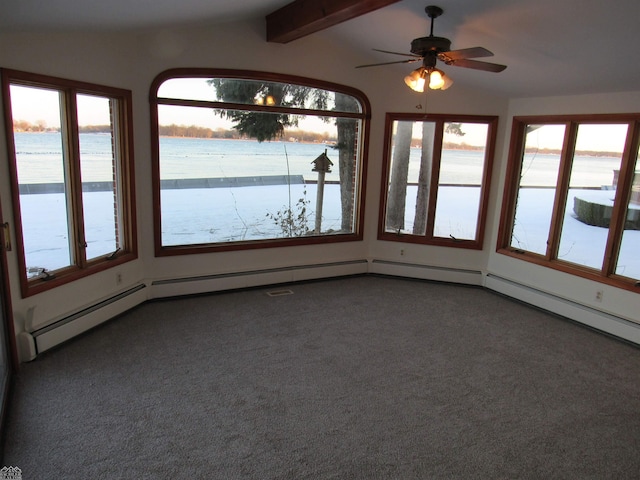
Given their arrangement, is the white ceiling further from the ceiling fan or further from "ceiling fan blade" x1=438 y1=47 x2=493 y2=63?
"ceiling fan blade" x1=438 y1=47 x2=493 y2=63

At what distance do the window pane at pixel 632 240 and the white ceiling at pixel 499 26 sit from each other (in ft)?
3.21

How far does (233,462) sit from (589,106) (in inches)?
185

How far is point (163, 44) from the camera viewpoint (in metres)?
4.55

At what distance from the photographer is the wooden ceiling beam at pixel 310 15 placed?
3.47 metres

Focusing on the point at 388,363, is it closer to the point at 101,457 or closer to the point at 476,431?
the point at 476,431

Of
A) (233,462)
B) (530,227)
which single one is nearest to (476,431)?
(233,462)

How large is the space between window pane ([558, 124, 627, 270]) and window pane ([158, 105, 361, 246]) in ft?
→ 8.38

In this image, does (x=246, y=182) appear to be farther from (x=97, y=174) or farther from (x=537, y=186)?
(x=537, y=186)

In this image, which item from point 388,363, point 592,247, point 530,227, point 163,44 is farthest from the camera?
point 530,227

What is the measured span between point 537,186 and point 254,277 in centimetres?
350

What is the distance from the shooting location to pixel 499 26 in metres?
3.74

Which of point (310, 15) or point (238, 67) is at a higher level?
point (310, 15)

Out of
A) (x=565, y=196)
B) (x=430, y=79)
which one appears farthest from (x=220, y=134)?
(x=565, y=196)

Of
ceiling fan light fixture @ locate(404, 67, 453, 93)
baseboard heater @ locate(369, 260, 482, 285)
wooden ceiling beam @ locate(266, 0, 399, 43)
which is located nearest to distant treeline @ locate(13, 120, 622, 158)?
wooden ceiling beam @ locate(266, 0, 399, 43)
